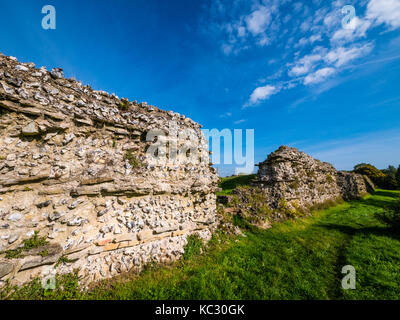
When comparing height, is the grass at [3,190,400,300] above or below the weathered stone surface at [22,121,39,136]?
Answer: below

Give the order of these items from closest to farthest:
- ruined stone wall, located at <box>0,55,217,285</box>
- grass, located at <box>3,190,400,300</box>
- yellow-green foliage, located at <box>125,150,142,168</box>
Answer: ruined stone wall, located at <box>0,55,217,285</box>
grass, located at <box>3,190,400,300</box>
yellow-green foliage, located at <box>125,150,142,168</box>

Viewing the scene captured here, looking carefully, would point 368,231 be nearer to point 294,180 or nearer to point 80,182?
point 294,180

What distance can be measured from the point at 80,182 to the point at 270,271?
7306 millimetres

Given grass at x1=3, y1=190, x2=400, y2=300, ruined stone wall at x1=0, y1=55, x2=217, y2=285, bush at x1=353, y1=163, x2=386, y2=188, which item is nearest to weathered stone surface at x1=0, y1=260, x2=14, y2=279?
ruined stone wall at x1=0, y1=55, x2=217, y2=285

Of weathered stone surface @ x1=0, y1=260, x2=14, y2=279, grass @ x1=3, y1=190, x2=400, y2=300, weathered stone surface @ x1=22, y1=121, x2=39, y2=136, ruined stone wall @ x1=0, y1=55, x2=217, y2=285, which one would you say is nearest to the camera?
weathered stone surface @ x1=0, y1=260, x2=14, y2=279

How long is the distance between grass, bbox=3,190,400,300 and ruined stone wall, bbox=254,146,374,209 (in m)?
4.07

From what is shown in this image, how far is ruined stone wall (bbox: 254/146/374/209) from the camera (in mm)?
12578

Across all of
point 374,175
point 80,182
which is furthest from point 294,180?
point 374,175

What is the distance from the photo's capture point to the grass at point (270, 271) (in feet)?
14.2

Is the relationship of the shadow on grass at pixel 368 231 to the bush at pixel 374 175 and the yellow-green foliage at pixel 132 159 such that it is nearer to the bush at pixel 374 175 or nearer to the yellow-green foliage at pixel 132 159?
the yellow-green foliage at pixel 132 159

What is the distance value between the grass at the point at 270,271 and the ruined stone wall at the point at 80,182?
0.60 meters

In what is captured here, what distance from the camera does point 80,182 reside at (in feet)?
15.8

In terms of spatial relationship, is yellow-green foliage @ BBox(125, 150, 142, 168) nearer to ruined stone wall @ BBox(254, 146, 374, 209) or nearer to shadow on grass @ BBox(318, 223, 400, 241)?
ruined stone wall @ BBox(254, 146, 374, 209)
